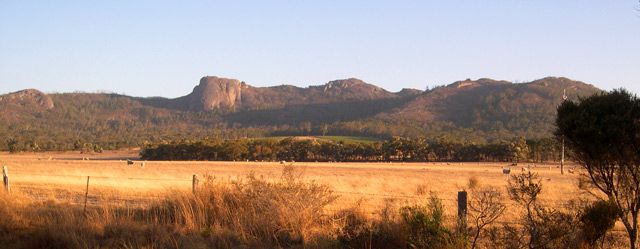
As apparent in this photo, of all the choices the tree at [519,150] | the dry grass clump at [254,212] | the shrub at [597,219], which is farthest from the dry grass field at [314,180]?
the tree at [519,150]

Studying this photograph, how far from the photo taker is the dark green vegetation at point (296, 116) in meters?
138

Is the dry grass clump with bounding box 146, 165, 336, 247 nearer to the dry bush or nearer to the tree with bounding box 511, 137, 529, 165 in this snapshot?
the dry bush

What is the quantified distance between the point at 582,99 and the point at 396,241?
3.80 meters

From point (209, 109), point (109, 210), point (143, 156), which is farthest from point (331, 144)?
point (209, 109)

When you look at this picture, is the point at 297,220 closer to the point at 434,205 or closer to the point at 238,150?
the point at 434,205

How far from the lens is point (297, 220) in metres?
11.5

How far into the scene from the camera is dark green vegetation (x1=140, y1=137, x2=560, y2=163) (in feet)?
262

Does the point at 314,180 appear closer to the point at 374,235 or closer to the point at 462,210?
the point at 374,235

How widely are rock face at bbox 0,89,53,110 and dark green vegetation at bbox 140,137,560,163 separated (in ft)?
333

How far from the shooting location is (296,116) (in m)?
176

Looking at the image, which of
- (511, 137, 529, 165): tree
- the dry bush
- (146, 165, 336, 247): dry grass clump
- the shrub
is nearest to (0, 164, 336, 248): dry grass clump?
(146, 165, 336, 247): dry grass clump

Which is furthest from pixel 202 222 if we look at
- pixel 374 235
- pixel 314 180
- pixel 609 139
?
pixel 609 139

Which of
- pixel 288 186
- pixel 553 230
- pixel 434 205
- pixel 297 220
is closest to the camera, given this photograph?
pixel 553 230

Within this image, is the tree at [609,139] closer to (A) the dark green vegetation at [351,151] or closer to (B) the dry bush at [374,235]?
(B) the dry bush at [374,235]
